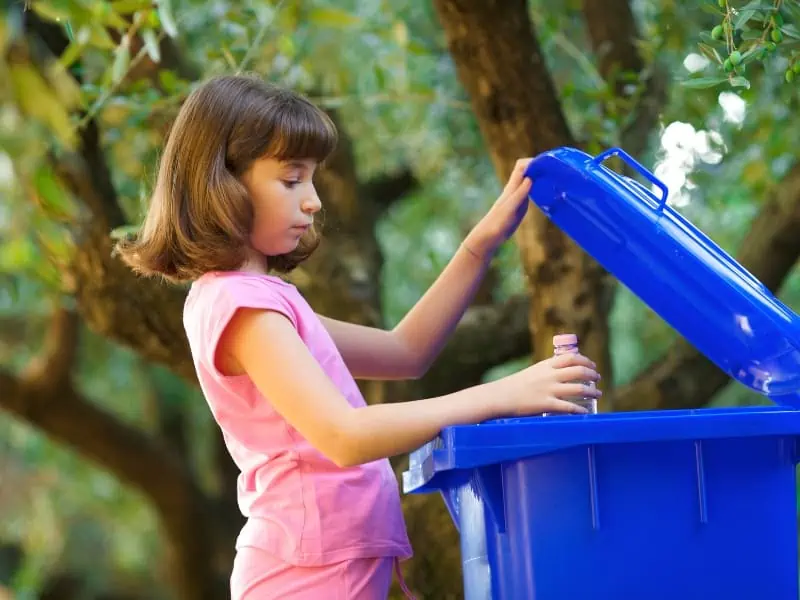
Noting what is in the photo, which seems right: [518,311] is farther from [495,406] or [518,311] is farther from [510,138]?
[495,406]

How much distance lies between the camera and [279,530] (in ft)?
6.73

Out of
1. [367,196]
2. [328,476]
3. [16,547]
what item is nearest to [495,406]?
[328,476]

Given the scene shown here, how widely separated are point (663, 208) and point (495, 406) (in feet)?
1.93

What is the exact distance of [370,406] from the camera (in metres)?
1.86

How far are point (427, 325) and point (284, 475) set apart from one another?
2.11 feet

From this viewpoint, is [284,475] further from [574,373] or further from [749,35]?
[749,35]

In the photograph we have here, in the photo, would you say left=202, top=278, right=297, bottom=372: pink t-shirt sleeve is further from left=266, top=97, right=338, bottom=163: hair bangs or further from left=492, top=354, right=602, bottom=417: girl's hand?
left=492, top=354, right=602, bottom=417: girl's hand

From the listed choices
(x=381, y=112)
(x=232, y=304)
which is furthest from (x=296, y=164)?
(x=381, y=112)

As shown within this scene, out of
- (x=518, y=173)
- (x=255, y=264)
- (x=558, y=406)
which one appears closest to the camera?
(x=558, y=406)

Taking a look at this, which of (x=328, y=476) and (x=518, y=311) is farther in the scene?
(x=518, y=311)

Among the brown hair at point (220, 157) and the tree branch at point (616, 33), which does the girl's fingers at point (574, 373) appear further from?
the tree branch at point (616, 33)

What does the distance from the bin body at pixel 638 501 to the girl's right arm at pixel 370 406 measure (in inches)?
2.1

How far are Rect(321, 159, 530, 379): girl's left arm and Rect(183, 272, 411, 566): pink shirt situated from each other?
1.37 feet

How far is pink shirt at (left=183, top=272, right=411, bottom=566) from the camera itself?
2025mm
